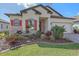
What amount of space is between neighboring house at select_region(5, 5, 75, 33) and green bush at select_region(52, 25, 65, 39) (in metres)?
0.04

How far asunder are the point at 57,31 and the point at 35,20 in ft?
1.05

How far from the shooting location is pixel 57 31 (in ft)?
18.4

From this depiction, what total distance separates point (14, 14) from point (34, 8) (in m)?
0.27

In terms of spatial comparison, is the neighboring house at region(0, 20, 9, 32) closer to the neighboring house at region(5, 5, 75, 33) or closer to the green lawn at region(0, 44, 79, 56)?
the neighboring house at region(5, 5, 75, 33)

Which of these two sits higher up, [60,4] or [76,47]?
[60,4]

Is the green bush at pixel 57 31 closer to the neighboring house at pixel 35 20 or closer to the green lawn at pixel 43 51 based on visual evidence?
the neighboring house at pixel 35 20

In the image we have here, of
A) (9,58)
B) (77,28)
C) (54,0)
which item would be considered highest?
(54,0)

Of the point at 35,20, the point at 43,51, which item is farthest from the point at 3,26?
the point at 43,51

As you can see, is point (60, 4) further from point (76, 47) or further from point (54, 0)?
point (76, 47)

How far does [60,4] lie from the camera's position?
553 centimetres

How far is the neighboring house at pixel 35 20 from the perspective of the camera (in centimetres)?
559

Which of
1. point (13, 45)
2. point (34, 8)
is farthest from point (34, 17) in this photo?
point (13, 45)

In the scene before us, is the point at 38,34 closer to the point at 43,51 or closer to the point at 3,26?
the point at 43,51

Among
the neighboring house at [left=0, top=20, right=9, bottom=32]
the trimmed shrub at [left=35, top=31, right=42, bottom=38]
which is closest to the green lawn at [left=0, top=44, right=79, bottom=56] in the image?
the trimmed shrub at [left=35, top=31, right=42, bottom=38]
